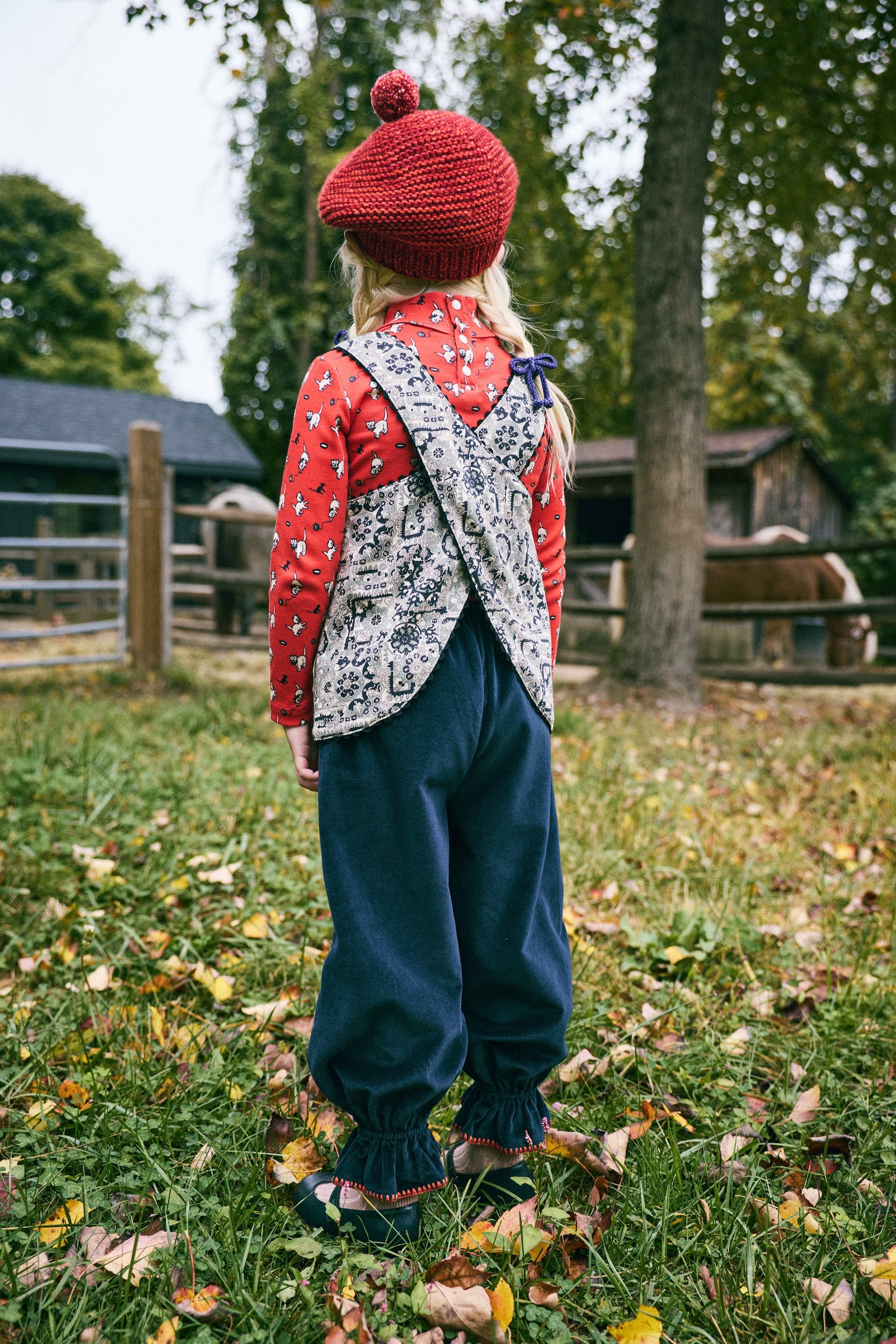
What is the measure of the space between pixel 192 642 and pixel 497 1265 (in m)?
8.39

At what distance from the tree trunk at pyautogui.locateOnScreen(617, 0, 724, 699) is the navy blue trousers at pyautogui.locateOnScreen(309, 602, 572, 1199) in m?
4.98

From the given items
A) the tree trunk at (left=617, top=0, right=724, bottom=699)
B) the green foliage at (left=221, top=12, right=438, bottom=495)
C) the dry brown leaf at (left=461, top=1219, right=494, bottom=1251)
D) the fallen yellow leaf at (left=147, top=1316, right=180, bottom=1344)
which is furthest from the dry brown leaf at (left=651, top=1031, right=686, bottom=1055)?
the green foliage at (left=221, top=12, right=438, bottom=495)

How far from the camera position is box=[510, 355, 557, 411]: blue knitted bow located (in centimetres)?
171

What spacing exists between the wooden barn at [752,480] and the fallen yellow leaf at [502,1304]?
528 inches

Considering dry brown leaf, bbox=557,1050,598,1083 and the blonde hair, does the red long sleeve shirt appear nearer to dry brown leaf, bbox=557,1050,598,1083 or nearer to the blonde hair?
the blonde hair

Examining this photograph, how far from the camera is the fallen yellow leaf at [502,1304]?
144 cm

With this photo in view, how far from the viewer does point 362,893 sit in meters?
1.56

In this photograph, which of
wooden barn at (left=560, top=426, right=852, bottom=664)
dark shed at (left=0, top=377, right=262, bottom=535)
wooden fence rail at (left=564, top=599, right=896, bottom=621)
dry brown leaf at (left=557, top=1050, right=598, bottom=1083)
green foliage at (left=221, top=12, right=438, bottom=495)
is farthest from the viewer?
dark shed at (left=0, top=377, right=262, bottom=535)

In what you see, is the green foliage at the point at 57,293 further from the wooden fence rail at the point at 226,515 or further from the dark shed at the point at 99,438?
the wooden fence rail at the point at 226,515

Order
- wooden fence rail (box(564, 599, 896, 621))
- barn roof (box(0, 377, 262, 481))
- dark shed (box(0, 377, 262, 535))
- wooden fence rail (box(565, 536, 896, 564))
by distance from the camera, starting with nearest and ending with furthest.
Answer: wooden fence rail (box(565, 536, 896, 564)) < wooden fence rail (box(564, 599, 896, 621)) < dark shed (box(0, 377, 262, 535)) < barn roof (box(0, 377, 262, 481))

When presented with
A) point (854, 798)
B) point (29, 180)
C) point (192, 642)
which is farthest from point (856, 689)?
point (29, 180)

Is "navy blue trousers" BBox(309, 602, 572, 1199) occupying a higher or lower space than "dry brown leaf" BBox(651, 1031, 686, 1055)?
higher

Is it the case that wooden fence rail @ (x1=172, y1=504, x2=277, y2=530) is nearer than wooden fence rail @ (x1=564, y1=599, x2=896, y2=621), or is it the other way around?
wooden fence rail @ (x1=564, y1=599, x2=896, y2=621)

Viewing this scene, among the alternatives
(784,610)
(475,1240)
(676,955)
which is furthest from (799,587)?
(475,1240)
